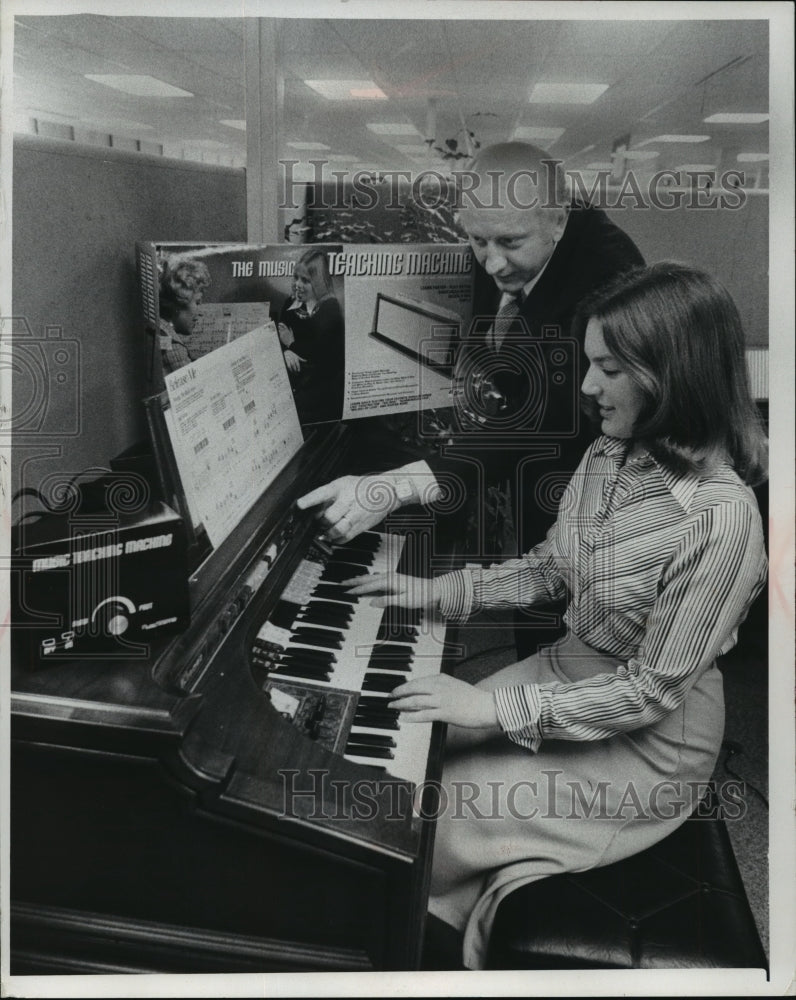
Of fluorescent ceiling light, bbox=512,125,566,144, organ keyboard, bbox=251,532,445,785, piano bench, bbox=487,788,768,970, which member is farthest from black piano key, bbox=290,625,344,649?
fluorescent ceiling light, bbox=512,125,566,144

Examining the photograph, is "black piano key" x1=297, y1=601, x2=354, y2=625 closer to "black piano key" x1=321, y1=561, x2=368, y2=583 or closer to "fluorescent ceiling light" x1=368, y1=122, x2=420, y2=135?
"black piano key" x1=321, y1=561, x2=368, y2=583

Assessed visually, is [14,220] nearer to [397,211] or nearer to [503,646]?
[397,211]

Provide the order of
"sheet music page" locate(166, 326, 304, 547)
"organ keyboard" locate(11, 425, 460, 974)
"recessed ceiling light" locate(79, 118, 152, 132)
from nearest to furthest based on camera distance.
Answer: "organ keyboard" locate(11, 425, 460, 974)
"sheet music page" locate(166, 326, 304, 547)
"recessed ceiling light" locate(79, 118, 152, 132)

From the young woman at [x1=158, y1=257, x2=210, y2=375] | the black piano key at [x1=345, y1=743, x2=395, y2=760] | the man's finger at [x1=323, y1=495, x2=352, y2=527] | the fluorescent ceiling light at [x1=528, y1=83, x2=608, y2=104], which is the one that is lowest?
the black piano key at [x1=345, y1=743, x2=395, y2=760]

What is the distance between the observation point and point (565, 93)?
1.45m

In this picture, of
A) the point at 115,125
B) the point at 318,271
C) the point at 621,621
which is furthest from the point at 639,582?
the point at 115,125

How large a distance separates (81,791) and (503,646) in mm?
751

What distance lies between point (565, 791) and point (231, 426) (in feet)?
2.75

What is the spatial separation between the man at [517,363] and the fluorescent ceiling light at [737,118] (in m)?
0.27

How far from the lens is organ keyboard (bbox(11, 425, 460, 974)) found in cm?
103

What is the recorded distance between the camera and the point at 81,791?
1.10 m

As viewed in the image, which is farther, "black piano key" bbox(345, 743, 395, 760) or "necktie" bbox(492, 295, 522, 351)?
"necktie" bbox(492, 295, 522, 351)

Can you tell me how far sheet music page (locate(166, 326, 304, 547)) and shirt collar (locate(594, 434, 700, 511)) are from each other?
56cm

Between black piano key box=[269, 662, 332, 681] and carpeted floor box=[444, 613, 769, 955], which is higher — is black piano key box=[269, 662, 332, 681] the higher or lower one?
the higher one
